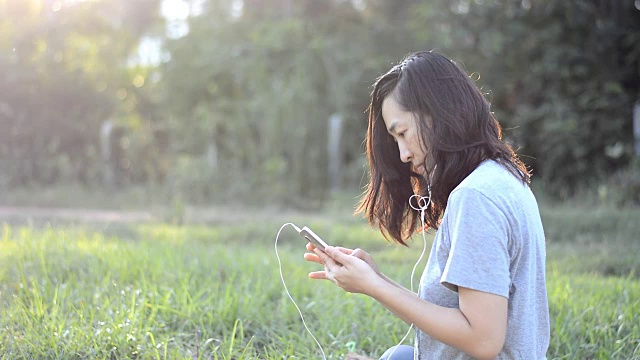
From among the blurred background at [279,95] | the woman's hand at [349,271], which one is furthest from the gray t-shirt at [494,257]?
the blurred background at [279,95]

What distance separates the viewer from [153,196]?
9883mm

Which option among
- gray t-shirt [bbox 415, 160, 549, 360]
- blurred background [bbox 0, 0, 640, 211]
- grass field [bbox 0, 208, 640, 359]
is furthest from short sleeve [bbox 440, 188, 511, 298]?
blurred background [bbox 0, 0, 640, 211]

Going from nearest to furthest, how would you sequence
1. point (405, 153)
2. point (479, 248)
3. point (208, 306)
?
point (479, 248), point (405, 153), point (208, 306)

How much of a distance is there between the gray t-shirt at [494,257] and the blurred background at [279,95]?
6295 mm

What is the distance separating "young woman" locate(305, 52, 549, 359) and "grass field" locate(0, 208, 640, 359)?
111cm

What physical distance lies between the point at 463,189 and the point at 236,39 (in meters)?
11.3

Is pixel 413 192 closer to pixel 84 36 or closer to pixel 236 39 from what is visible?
pixel 236 39

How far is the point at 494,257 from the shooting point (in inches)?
67.1

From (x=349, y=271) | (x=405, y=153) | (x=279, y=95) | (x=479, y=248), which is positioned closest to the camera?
(x=479, y=248)

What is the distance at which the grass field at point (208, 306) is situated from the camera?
9.59ft

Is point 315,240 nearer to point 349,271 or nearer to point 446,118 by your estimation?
point 349,271

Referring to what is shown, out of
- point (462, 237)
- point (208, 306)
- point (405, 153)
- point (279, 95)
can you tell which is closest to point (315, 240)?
point (405, 153)

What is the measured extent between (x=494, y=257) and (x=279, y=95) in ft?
28.2

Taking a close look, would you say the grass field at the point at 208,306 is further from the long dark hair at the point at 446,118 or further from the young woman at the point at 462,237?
the long dark hair at the point at 446,118
